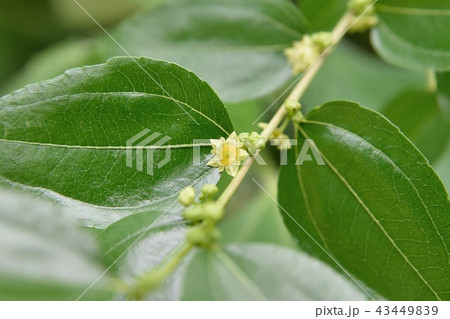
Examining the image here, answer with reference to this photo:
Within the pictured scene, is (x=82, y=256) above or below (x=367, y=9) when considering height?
below

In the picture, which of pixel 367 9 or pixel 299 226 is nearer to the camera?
pixel 299 226

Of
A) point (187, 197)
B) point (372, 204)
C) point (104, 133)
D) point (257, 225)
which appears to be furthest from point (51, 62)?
point (372, 204)

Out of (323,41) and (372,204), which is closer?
(372,204)

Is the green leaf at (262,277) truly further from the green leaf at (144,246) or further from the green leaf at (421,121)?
the green leaf at (421,121)

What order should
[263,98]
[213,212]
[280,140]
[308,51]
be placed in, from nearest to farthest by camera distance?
[213,212] → [280,140] → [308,51] → [263,98]

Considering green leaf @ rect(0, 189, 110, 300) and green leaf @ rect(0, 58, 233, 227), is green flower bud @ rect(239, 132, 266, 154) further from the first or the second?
green leaf @ rect(0, 189, 110, 300)

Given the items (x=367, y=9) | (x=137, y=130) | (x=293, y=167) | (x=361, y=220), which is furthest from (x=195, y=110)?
(x=367, y=9)

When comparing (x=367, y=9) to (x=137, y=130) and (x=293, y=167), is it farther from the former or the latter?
(x=137, y=130)

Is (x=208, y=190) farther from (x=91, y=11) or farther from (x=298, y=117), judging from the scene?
(x=91, y=11)
